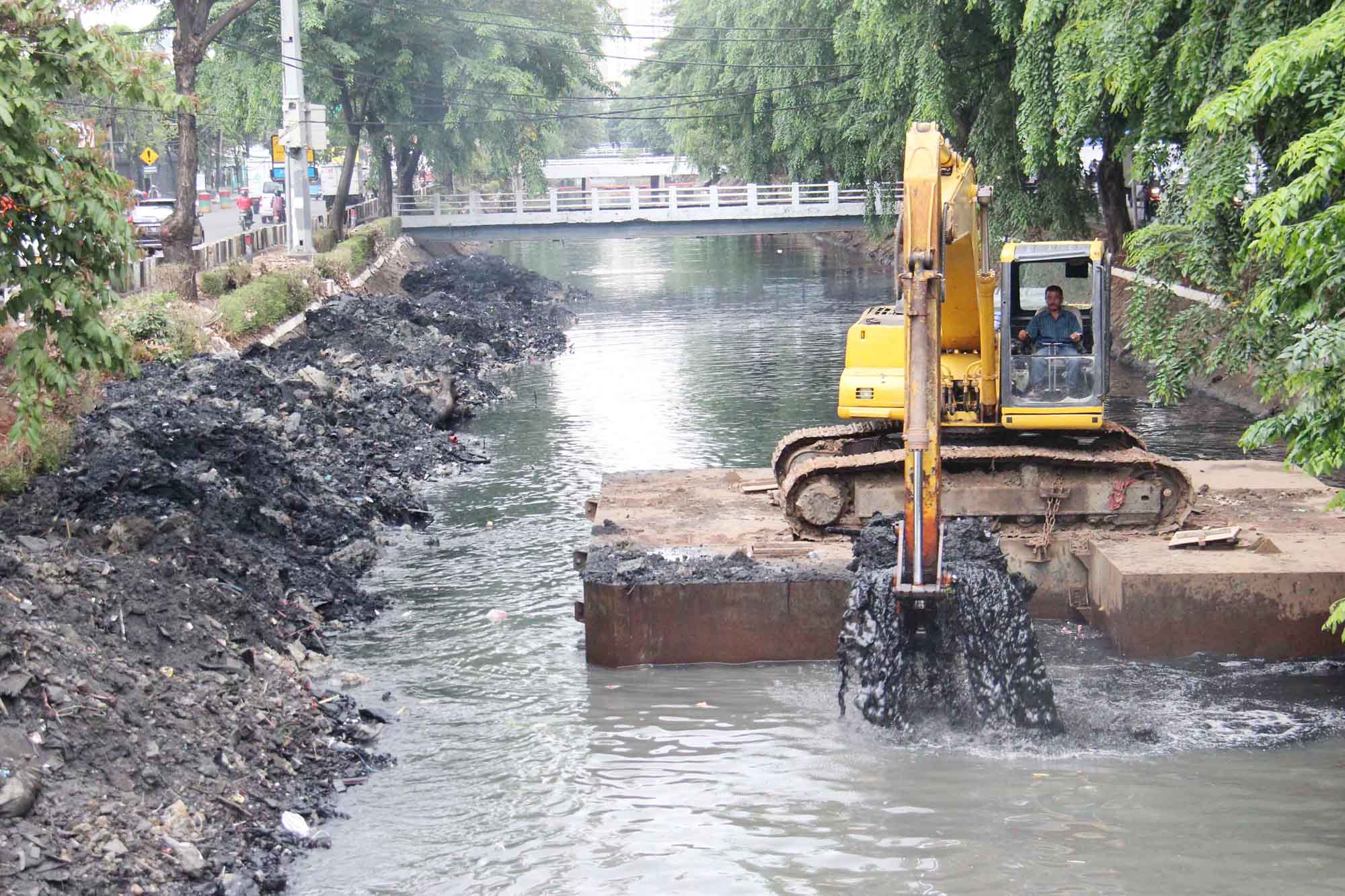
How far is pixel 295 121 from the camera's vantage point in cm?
3052

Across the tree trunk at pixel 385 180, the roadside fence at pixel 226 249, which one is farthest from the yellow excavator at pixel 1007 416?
the tree trunk at pixel 385 180

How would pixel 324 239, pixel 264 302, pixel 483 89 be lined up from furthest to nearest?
pixel 483 89 → pixel 324 239 → pixel 264 302

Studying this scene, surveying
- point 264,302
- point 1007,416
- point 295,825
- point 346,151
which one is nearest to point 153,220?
point 346,151

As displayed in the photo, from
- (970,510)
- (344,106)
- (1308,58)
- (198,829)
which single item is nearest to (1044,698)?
(970,510)

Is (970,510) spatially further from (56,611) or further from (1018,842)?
(56,611)

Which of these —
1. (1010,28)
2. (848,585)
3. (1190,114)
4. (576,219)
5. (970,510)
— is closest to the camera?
(848,585)

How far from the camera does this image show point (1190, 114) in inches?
556

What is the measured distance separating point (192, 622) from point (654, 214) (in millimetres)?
40573

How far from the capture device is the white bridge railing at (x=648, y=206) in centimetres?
4969

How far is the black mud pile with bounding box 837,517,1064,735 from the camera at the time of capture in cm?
1014

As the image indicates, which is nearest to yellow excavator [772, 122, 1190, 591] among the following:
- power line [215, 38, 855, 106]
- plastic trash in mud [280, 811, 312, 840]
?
plastic trash in mud [280, 811, 312, 840]

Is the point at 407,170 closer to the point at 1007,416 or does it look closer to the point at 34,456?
the point at 34,456

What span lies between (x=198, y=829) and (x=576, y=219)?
4306cm

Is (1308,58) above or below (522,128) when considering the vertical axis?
below
